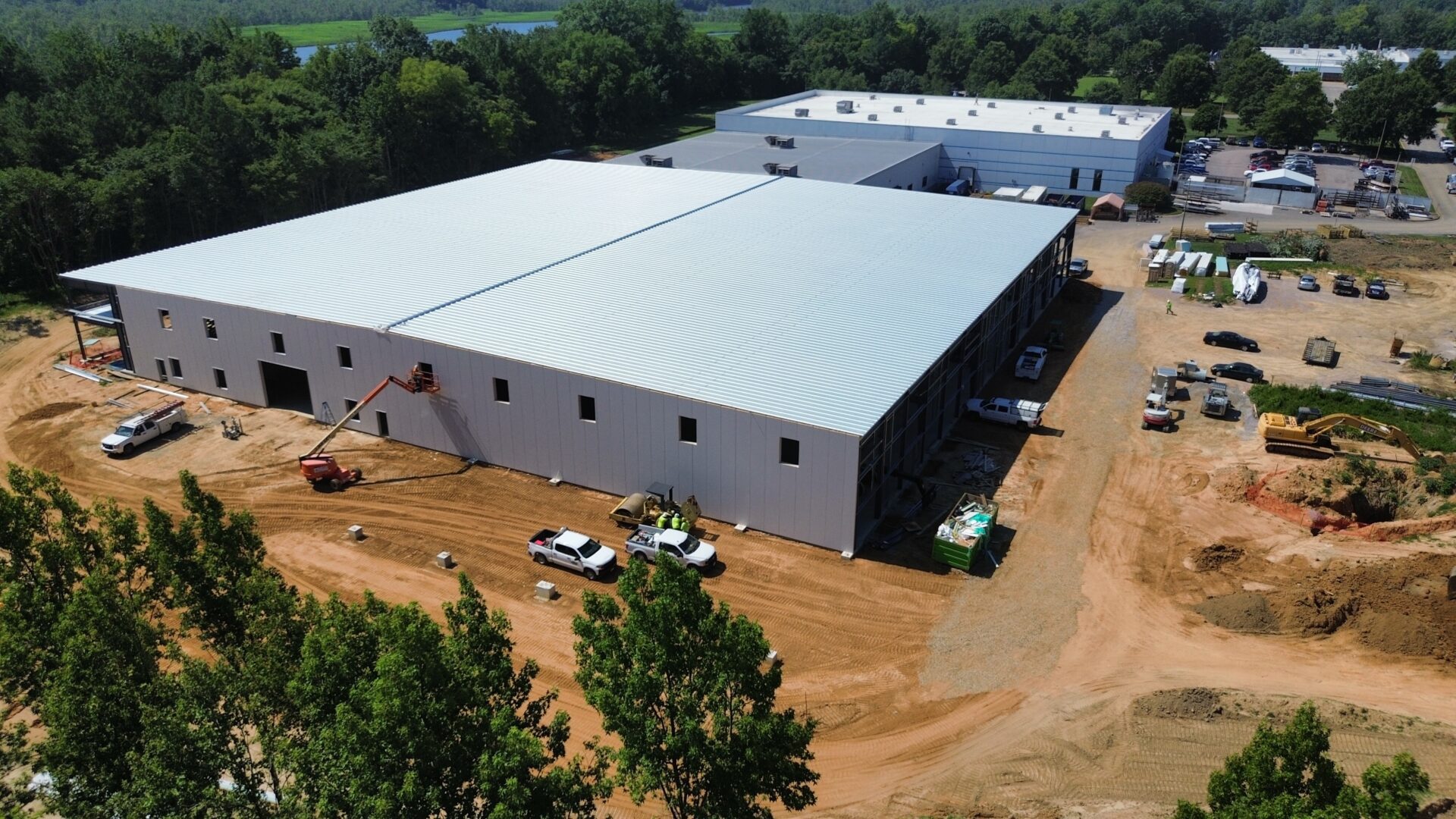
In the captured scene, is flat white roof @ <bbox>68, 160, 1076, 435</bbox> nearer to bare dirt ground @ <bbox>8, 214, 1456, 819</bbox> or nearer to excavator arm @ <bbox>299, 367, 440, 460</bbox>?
excavator arm @ <bbox>299, 367, 440, 460</bbox>

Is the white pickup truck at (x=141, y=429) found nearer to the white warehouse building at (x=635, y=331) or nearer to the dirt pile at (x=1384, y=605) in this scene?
the white warehouse building at (x=635, y=331)

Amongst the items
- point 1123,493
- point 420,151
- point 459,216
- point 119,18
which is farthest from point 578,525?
point 119,18

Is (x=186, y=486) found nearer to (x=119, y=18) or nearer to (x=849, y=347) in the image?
(x=849, y=347)

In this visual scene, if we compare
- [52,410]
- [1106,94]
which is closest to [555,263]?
[52,410]

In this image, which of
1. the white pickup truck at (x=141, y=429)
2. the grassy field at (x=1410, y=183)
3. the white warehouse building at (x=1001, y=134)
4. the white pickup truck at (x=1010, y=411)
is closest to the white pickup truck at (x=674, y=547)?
the white pickup truck at (x=1010, y=411)

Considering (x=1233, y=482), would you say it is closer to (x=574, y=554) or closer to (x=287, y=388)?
(x=574, y=554)

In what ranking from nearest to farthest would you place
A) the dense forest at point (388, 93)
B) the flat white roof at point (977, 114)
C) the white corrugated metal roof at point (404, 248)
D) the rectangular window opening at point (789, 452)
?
the rectangular window opening at point (789, 452) < the white corrugated metal roof at point (404, 248) < the dense forest at point (388, 93) < the flat white roof at point (977, 114)

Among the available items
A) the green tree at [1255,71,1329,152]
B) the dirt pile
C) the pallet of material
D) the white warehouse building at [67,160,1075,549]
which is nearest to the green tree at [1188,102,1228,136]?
the green tree at [1255,71,1329,152]
